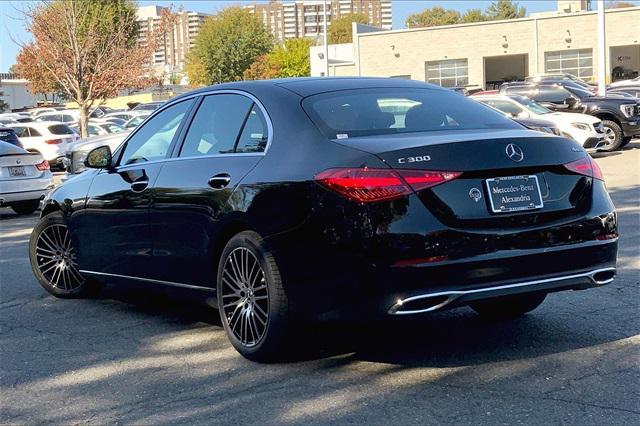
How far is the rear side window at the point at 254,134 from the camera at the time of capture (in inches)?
210

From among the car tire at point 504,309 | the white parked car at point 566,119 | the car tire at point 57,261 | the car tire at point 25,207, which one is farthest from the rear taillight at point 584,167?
the white parked car at point 566,119

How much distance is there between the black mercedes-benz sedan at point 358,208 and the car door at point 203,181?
0.04 ft

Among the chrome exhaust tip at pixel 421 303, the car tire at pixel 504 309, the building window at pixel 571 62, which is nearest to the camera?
the chrome exhaust tip at pixel 421 303

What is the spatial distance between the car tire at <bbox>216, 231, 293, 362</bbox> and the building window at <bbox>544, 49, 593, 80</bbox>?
58.1m

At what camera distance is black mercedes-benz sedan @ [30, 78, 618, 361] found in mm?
4500

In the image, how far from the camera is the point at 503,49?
62.9 m

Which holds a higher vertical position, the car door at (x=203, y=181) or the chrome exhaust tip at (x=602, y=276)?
the car door at (x=203, y=181)

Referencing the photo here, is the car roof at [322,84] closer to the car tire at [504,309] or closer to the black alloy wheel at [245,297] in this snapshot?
the black alloy wheel at [245,297]

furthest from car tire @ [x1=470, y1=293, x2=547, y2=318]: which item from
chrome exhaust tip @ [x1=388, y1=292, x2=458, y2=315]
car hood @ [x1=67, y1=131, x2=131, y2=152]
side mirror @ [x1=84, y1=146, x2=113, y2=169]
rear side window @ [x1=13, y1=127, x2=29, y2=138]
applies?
rear side window @ [x1=13, y1=127, x2=29, y2=138]

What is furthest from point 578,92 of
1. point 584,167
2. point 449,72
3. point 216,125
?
point 449,72

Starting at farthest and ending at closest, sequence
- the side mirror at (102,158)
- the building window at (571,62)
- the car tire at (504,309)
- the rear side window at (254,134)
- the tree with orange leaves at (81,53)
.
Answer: the building window at (571,62) < the tree with orange leaves at (81,53) < the side mirror at (102,158) < the car tire at (504,309) < the rear side window at (254,134)

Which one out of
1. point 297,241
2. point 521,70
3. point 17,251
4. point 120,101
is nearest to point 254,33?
point 120,101

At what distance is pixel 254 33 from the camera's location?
8512 centimetres

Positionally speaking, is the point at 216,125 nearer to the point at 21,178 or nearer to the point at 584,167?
the point at 584,167
